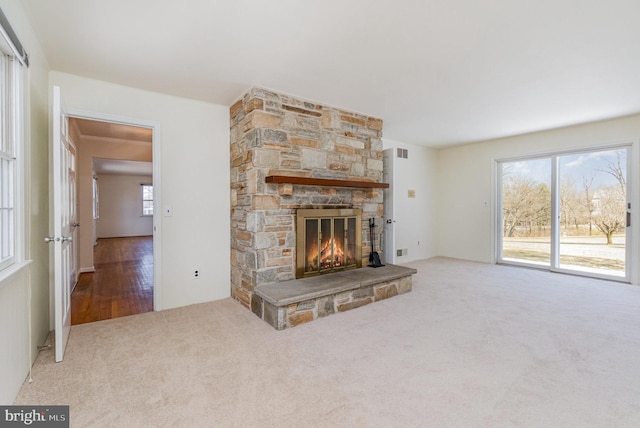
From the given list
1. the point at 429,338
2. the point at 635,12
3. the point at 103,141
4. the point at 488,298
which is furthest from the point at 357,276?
the point at 103,141

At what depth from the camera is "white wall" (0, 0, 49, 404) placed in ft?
5.39

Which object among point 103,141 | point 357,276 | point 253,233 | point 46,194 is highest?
point 103,141

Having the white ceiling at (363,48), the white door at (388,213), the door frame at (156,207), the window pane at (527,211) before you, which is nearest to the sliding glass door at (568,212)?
the window pane at (527,211)

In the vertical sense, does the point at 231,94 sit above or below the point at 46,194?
above

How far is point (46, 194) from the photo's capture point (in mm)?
2580

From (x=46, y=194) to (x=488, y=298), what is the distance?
4695 millimetres

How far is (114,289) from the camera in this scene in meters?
4.02

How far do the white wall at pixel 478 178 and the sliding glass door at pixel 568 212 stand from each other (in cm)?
20

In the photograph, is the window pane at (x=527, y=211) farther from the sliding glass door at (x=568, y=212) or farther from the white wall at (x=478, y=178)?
the white wall at (x=478, y=178)

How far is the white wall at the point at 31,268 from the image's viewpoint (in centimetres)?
164

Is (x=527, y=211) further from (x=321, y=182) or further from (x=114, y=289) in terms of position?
(x=114, y=289)

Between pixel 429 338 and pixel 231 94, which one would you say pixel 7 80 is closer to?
pixel 231 94

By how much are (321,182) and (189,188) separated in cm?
153

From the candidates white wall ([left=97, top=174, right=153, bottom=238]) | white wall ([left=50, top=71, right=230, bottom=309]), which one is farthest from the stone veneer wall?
white wall ([left=97, top=174, right=153, bottom=238])
